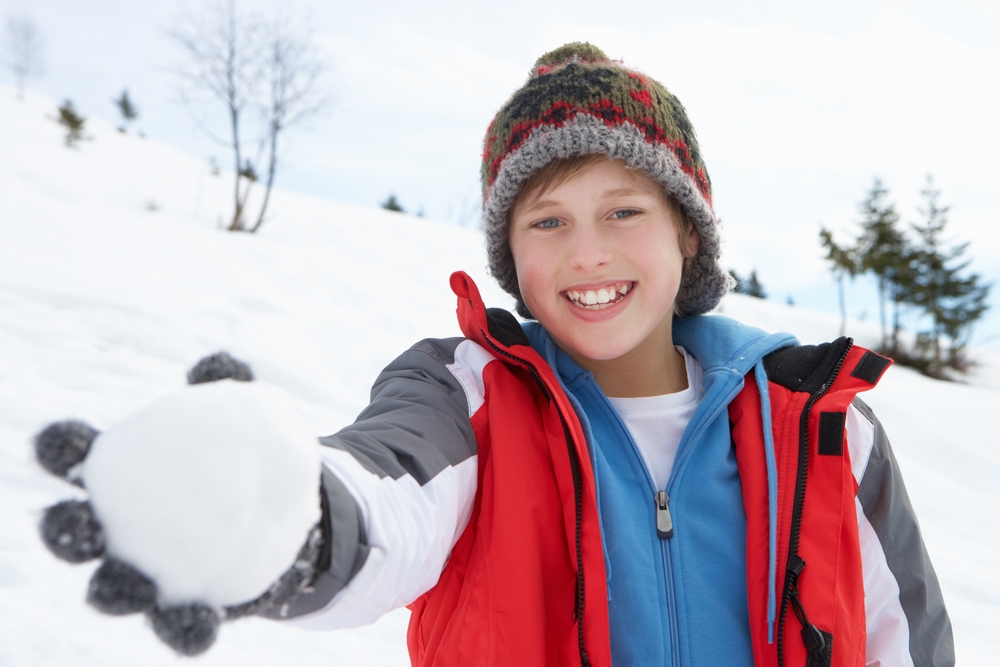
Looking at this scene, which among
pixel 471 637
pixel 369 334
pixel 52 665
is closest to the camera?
pixel 471 637

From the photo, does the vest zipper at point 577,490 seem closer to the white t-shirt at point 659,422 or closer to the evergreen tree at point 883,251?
the white t-shirt at point 659,422

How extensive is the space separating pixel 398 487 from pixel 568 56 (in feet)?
4.31

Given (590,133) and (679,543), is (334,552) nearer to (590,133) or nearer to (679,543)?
(679,543)

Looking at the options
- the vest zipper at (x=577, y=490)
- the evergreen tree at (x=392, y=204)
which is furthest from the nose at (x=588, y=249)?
the evergreen tree at (x=392, y=204)

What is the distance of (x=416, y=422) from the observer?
3.36ft

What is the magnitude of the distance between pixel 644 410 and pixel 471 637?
2.24 ft

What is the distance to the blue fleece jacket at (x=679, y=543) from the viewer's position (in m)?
1.13

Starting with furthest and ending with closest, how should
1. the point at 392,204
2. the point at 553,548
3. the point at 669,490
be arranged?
1. the point at 392,204
2. the point at 669,490
3. the point at 553,548

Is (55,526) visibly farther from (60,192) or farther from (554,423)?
(60,192)

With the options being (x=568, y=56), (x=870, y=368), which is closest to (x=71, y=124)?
(x=568, y=56)

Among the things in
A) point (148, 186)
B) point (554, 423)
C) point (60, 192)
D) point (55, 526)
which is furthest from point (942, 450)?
point (148, 186)

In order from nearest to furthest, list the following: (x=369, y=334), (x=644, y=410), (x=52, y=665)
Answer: (x=52, y=665) < (x=644, y=410) < (x=369, y=334)

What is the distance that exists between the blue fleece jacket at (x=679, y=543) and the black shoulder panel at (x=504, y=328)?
0.18 m

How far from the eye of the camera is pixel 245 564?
1.79 ft
